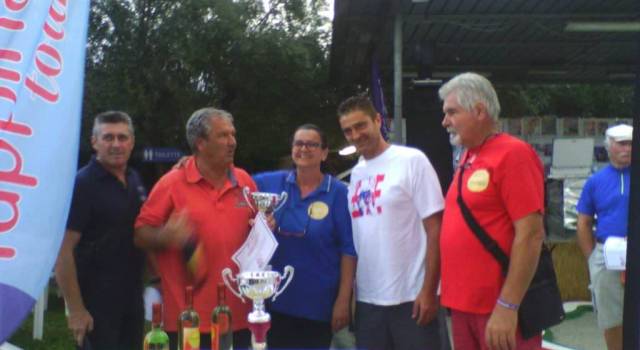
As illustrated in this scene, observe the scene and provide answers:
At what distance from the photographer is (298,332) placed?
3494mm

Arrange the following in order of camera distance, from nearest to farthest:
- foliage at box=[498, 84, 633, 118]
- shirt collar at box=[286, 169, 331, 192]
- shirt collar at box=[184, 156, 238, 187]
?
shirt collar at box=[184, 156, 238, 187] < shirt collar at box=[286, 169, 331, 192] < foliage at box=[498, 84, 633, 118]

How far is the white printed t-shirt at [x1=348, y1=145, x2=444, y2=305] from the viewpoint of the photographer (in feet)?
10.8

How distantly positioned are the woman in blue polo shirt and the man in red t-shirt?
0.64 meters

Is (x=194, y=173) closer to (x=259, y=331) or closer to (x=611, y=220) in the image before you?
(x=259, y=331)

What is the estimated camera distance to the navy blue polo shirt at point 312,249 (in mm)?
3443

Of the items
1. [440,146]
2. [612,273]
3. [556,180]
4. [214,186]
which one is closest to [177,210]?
[214,186]

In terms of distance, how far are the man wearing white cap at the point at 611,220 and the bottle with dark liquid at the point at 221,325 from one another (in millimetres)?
3002

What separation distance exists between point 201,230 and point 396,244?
0.91 metres

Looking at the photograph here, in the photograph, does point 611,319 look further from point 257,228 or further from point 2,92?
point 2,92

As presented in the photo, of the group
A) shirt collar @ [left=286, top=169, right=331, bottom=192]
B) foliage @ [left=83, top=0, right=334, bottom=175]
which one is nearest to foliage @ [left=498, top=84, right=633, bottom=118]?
foliage @ [left=83, top=0, right=334, bottom=175]

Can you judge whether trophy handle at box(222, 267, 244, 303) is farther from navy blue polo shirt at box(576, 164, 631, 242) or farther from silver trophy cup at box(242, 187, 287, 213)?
navy blue polo shirt at box(576, 164, 631, 242)

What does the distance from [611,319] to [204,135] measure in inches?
122

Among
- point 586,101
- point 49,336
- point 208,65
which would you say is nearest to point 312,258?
point 49,336

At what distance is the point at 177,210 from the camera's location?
3271 millimetres
